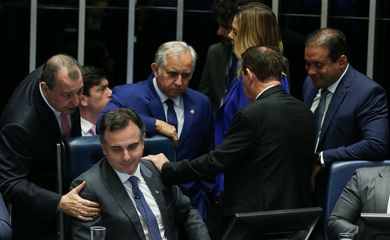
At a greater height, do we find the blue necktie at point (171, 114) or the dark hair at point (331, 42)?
the dark hair at point (331, 42)

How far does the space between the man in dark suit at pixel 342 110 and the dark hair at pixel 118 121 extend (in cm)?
125

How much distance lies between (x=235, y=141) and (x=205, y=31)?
304 centimetres

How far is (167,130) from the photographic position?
21.2 ft

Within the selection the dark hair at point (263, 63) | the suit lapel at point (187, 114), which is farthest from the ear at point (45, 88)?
the dark hair at point (263, 63)

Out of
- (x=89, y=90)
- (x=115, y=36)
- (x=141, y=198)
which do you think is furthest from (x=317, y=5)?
(x=141, y=198)

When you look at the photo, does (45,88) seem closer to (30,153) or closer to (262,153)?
(30,153)

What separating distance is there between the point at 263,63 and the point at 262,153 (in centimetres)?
47

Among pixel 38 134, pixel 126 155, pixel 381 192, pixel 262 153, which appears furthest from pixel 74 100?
pixel 381 192

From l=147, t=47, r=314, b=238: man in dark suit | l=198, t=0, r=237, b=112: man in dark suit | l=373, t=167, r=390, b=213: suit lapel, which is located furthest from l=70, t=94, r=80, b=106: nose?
l=373, t=167, r=390, b=213: suit lapel

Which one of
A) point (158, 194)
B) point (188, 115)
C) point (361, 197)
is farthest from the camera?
point (188, 115)

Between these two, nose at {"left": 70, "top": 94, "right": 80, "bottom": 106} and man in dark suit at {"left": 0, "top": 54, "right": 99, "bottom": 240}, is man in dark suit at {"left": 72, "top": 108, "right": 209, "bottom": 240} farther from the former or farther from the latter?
nose at {"left": 70, "top": 94, "right": 80, "bottom": 106}

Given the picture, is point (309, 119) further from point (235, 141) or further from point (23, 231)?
point (23, 231)

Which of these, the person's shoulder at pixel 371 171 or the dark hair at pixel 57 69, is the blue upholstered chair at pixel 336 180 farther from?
the dark hair at pixel 57 69

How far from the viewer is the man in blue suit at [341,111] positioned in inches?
254
